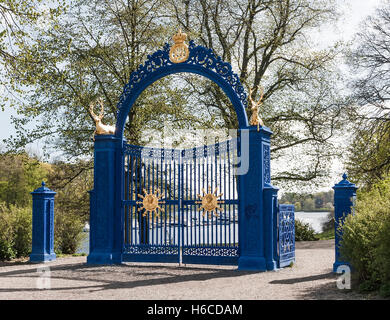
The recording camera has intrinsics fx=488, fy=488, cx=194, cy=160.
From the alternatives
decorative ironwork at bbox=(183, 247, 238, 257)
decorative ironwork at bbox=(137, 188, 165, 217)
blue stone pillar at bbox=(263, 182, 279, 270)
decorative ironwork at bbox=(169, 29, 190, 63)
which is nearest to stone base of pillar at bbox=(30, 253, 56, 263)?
decorative ironwork at bbox=(137, 188, 165, 217)

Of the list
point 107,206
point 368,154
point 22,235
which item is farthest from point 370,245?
point 22,235

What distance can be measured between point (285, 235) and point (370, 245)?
328cm

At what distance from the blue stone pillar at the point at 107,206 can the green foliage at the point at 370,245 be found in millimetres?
5554

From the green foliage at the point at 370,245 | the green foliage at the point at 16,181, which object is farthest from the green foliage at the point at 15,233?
the green foliage at the point at 16,181

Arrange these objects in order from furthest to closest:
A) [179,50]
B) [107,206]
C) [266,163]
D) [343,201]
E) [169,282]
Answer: [107,206]
[179,50]
[266,163]
[343,201]
[169,282]

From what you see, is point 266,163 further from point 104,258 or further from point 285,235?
point 104,258

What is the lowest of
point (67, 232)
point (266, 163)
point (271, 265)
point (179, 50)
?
point (271, 265)

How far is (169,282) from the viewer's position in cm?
882

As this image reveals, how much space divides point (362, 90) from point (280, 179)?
434 cm

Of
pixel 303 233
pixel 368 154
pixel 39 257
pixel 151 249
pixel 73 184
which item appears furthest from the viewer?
pixel 303 233

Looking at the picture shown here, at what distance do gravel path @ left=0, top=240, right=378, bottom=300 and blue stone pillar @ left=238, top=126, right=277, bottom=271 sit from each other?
39cm

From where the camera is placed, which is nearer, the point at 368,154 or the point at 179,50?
the point at 179,50

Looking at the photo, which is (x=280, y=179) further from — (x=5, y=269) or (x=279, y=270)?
(x=5, y=269)
